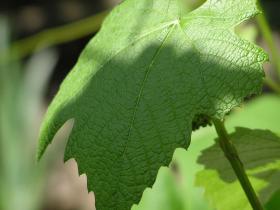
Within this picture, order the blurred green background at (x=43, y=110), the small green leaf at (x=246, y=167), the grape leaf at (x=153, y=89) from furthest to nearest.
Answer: the blurred green background at (x=43, y=110)
the small green leaf at (x=246, y=167)
the grape leaf at (x=153, y=89)

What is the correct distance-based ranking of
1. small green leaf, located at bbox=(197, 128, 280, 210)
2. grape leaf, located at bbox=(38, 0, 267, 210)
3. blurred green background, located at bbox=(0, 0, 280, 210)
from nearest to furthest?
grape leaf, located at bbox=(38, 0, 267, 210)
small green leaf, located at bbox=(197, 128, 280, 210)
blurred green background, located at bbox=(0, 0, 280, 210)

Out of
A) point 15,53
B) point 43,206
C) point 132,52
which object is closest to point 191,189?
point 132,52

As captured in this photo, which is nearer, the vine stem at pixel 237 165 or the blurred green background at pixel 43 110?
the vine stem at pixel 237 165

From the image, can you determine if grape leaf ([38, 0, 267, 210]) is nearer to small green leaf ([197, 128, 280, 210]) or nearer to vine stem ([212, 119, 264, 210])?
vine stem ([212, 119, 264, 210])

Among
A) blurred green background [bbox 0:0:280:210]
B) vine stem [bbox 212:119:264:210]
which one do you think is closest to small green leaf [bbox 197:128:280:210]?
vine stem [bbox 212:119:264:210]

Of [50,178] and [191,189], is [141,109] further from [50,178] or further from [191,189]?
[50,178]

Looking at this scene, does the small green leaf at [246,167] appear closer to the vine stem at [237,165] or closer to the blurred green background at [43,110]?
the vine stem at [237,165]

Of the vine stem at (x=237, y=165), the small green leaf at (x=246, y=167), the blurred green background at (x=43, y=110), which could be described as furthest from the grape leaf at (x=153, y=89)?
the blurred green background at (x=43, y=110)
